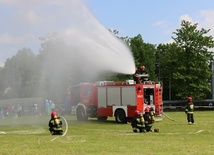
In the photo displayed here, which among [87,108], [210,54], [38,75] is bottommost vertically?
[87,108]

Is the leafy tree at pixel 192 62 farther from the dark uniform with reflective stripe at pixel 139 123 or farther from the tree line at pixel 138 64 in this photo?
the dark uniform with reflective stripe at pixel 139 123

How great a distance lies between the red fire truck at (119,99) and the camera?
88.6 feet

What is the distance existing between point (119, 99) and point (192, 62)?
26528 mm

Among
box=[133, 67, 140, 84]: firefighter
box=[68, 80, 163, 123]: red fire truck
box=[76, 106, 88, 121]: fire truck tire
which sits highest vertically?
box=[133, 67, 140, 84]: firefighter

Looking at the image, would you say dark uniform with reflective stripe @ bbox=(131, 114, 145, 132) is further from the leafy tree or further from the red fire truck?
the leafy tree

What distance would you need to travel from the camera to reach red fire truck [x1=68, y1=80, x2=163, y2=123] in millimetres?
27016

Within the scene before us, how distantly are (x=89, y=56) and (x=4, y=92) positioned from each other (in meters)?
6.07

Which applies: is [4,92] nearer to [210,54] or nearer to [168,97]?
[210,54]

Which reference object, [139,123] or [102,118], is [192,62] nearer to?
[102,118]

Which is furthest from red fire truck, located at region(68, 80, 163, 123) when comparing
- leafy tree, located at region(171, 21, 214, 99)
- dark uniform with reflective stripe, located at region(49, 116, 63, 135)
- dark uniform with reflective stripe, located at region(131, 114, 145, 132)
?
leafy tree, located at region(171, 21, 214, 99)

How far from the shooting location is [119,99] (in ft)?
90.9

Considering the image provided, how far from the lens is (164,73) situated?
208 ft

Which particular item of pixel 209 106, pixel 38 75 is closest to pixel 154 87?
pixel 38 75

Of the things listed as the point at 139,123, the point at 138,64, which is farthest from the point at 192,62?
the point at 139,123
